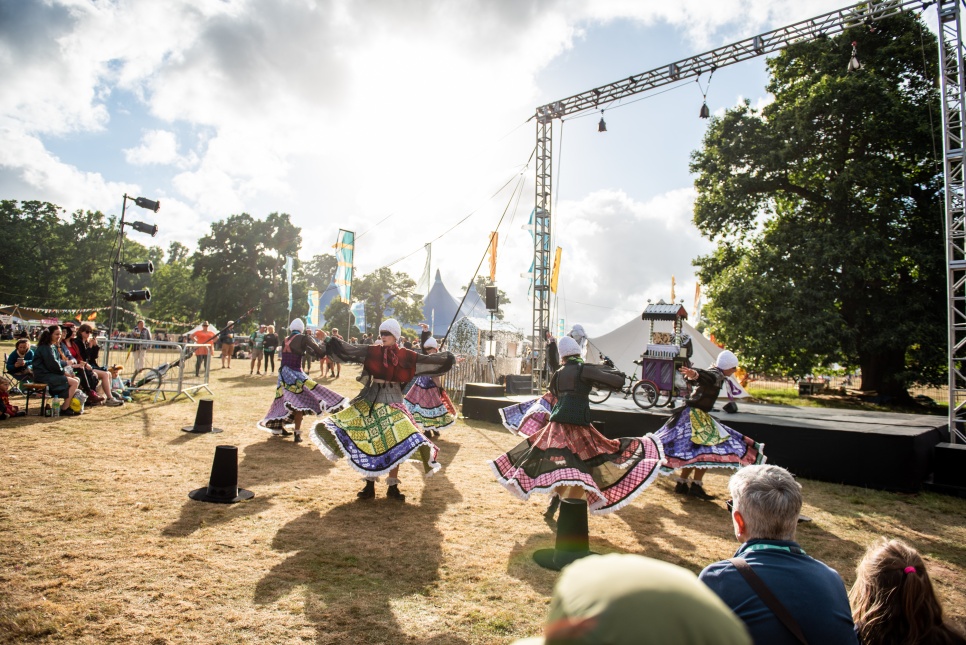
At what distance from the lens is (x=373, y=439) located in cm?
542

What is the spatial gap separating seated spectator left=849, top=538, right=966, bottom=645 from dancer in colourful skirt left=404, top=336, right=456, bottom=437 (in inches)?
293

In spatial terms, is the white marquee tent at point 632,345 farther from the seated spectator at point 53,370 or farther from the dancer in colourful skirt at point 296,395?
the seated spectator at point 53,370

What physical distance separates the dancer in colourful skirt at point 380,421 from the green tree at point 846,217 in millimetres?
14587

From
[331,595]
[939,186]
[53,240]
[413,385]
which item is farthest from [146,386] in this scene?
[53,240]

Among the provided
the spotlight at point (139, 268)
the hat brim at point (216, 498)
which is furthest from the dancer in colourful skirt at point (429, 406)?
the spotlight at point (139, 268)

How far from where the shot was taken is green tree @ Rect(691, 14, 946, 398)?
15.6m

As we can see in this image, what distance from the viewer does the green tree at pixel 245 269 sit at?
40.9 meters

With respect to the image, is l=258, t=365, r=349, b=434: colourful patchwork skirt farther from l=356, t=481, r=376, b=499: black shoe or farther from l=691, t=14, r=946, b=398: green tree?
l=691, t=14, r=946, b=398: green tree

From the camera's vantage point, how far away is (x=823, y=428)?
24.9 ft

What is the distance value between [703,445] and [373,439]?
12.6ft

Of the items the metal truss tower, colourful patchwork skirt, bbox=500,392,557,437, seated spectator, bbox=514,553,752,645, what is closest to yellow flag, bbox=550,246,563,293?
the metal truss tower

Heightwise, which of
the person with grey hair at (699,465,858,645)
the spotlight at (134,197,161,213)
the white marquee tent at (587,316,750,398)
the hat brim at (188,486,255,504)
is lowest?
the hat brim at (188,486,255,504)

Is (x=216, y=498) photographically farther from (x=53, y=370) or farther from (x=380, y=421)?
(x=53, y=370)

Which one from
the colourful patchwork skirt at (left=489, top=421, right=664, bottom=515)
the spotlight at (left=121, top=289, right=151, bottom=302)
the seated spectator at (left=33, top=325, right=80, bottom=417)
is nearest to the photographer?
the colourful patchwork skirt at (left=489, top=421, right=664, bottom=515)
